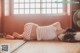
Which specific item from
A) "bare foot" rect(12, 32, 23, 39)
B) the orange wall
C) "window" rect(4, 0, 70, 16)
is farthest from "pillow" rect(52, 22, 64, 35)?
"bare foot" rect(12, 32, 23, 39)

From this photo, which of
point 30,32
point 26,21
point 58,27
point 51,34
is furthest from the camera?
point 26,21

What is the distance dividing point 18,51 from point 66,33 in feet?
5.25

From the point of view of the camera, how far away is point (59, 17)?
5.14 metres

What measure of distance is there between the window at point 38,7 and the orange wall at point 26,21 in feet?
0.85

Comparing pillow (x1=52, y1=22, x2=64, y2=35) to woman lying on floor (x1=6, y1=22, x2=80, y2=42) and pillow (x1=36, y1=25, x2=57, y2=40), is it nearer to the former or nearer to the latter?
woman lying on floor (x1=6, y1=22, x2=80, y2=42)

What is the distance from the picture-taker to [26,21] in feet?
17.3

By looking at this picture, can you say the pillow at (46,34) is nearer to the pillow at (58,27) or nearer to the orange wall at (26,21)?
the pillow at (58,27)

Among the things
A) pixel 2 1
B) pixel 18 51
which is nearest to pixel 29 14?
pixel 2 1

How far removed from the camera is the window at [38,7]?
5.42 m

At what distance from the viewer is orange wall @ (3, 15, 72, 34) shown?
5.12 m

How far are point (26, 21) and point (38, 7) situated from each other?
21.9 inches

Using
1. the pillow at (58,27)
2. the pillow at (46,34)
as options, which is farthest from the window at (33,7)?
the pillow at (46,34)

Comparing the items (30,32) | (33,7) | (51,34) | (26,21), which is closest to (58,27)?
(51,34)

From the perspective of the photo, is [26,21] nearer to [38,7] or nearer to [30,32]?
[38,7]
